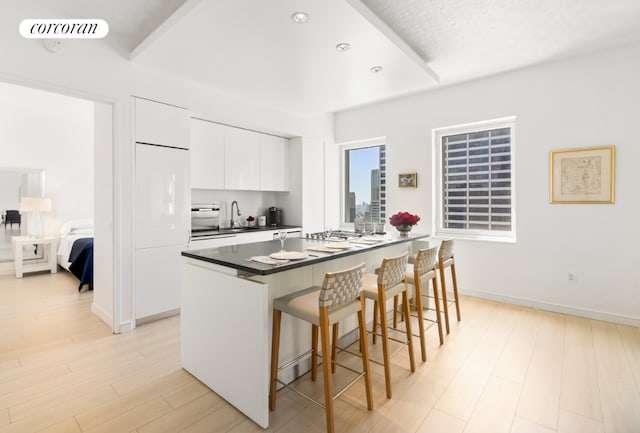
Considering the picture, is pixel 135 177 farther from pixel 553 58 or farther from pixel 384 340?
pixel 553 58

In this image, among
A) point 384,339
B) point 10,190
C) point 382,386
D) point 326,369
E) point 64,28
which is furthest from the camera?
point 10,190

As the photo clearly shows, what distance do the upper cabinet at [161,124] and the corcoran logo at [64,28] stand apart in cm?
61

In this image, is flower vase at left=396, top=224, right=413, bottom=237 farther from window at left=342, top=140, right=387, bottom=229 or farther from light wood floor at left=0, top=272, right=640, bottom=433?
window at left=342, top=140, right=387, bottom=229

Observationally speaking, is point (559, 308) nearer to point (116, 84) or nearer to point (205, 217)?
point (205, 217)

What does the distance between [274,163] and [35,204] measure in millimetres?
4078

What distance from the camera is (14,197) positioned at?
5309mm

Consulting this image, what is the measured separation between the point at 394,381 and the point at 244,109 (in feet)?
11.8

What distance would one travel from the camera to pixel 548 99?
3.56 meters

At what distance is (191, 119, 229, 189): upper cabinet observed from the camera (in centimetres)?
385

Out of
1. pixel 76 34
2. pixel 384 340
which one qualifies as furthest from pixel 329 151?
pixel 384 340

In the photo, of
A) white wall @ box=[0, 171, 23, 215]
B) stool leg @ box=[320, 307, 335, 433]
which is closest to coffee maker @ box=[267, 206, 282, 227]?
stool leg @ box=[320, 307, 335, 433]

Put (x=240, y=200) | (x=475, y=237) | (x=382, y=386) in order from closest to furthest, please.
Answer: (x=382, y=386) < (x=475, y=237) < (x=240, y=200)

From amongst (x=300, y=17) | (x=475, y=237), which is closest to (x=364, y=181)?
(x=475, y=237)

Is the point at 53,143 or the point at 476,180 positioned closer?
the point at 476,180
